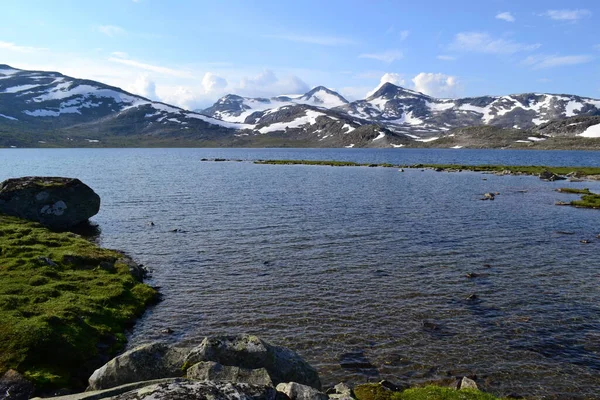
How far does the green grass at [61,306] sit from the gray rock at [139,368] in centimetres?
476

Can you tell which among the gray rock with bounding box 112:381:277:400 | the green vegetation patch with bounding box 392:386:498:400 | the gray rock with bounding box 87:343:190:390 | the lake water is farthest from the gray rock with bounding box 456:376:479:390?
the gray rock with bounding box 87:343:190:390

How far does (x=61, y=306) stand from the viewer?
24.2 m

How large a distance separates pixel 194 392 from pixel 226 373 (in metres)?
3.92

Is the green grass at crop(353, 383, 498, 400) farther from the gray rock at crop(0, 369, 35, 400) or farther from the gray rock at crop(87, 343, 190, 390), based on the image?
the gray rock at crop(0, 369, 35, 400)

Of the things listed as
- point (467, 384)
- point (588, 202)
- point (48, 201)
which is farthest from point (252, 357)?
point (588, 202)

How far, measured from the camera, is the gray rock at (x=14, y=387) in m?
16.6

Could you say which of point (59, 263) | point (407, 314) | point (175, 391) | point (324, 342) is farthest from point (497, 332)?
point (59, 263)

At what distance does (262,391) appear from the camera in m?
11.3

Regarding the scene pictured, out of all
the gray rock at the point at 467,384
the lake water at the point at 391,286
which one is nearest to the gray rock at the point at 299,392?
the lake water at the point at 391,286

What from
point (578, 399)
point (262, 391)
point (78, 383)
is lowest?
point (78, 383)

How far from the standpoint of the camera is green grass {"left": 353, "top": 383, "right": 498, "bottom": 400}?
15195mm

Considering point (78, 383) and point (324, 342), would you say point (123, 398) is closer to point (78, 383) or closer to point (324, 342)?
point (78, 383)

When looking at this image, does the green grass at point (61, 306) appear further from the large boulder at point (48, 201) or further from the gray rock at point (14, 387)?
the large boulder at point (48, 201)

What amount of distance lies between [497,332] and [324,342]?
10039 mm
